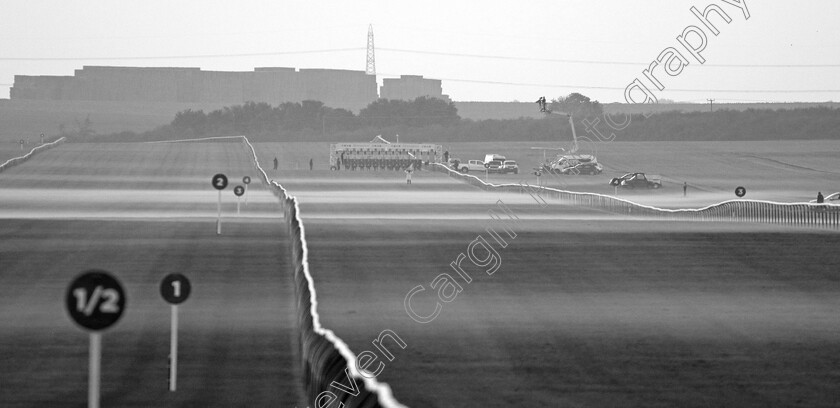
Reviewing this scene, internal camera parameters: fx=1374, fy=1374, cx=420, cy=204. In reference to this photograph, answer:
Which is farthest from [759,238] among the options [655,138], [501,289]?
[655,138]

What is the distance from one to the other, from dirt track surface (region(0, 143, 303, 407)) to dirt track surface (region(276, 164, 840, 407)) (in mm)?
1518

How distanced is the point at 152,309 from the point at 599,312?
870 cm

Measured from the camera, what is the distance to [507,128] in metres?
175

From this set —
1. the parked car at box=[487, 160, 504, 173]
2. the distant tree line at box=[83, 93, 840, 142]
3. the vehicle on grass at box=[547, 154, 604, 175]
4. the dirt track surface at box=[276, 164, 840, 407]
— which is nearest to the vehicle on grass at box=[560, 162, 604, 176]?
the vehicle on grass at box=[547, 154, 604, 175]

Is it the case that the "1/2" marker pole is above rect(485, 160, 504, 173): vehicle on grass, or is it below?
above

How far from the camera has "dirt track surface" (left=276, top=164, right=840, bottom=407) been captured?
60.6 feet

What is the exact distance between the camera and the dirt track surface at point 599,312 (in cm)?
1848

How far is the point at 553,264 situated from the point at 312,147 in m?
113

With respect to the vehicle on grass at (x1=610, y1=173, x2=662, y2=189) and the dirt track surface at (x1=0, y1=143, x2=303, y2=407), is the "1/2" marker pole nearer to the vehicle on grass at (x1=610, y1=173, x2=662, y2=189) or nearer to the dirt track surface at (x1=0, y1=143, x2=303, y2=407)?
the dirt track surface at (x1=0, y1=143, x2=303, y2=407)

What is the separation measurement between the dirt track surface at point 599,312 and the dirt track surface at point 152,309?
4.98 feet

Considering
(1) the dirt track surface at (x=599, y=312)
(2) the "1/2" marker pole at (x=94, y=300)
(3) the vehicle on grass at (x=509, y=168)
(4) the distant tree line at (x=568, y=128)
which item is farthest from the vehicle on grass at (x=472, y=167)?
(2) the "1/2" marker pole at (x=94, y=300)

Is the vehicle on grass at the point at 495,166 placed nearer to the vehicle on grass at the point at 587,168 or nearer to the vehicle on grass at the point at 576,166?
the vehicle on grass at the point at 576,166

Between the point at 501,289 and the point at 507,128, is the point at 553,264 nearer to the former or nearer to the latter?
the point at 501,289

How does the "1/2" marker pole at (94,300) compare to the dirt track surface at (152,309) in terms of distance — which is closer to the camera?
the "1/2" marker pole at (94,300)
